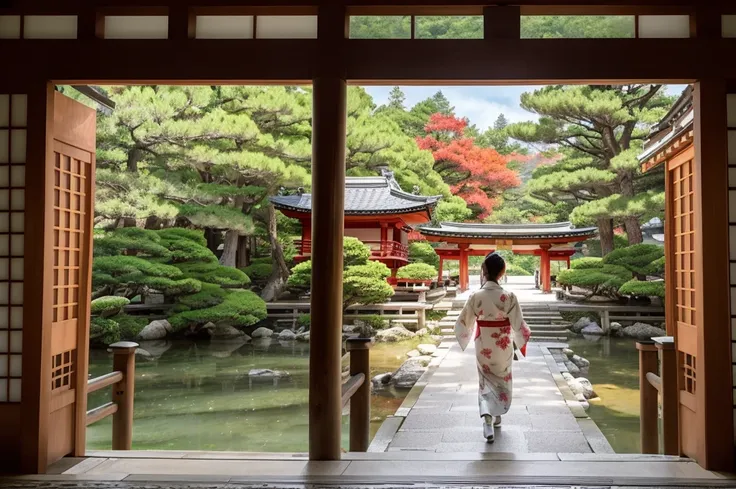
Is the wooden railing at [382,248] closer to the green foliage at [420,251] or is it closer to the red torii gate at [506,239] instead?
the red torii gate at [506,239]

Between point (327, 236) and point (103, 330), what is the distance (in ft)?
38.4

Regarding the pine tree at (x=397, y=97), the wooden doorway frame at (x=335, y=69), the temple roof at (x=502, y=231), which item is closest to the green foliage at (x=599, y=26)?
the wooden doorway frame at (x=335, y=69)

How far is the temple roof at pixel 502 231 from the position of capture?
2273 centimetres

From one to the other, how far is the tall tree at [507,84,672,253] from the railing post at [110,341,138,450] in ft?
53.7

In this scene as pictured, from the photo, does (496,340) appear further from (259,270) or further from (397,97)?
(397,97)

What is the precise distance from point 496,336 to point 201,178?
16616 millimetres

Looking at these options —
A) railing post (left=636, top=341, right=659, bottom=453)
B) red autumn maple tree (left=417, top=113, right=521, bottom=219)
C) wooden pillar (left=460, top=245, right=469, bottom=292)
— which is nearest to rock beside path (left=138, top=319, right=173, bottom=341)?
wooden pillar (left=460, top=245, right=469, bottom=292)

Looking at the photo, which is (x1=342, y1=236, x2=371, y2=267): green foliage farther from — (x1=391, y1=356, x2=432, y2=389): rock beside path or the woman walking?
the woman walking

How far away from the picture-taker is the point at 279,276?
20.8m

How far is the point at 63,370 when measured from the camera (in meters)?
4.03

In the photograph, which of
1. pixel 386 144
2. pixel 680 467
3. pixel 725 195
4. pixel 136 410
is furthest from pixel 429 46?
pixel 386 144

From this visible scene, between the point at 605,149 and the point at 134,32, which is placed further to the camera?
the point at 605,149

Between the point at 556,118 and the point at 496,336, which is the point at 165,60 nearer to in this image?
the point at 496,336

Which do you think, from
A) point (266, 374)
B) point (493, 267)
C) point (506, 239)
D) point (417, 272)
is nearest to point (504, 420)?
point (493, 267)
